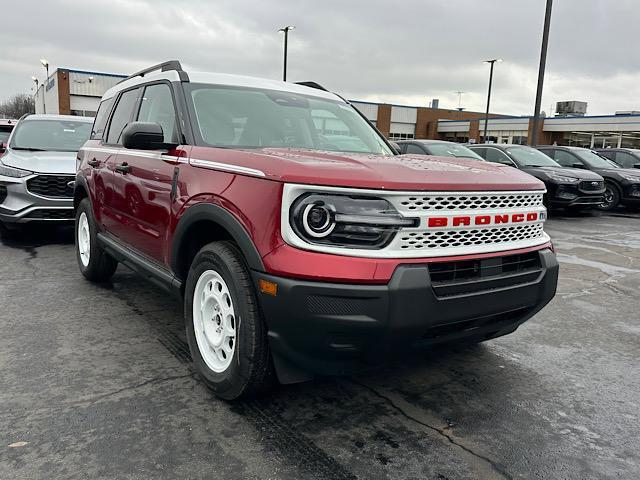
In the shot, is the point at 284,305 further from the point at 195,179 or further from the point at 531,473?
the point at 531,473

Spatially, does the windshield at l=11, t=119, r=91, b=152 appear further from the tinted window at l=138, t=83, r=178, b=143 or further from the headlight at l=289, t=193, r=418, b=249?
the headlight at l=289, t=193, r=418, b=249

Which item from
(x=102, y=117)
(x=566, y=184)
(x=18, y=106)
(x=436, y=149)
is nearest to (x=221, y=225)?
(x=102, y=117)

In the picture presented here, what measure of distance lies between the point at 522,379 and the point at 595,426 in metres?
0.61

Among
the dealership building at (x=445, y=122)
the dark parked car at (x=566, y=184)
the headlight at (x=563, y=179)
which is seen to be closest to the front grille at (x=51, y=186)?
the dark parked car at (x=566, y=184)

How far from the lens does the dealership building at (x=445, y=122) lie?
3725 cm

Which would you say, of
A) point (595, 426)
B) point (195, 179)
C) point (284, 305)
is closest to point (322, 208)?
point (284, 305)

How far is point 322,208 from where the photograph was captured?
2396 mm

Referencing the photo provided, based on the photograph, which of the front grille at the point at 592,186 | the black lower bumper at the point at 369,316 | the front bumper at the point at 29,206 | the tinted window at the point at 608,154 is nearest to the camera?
the black lower bumper at the point at 369,316

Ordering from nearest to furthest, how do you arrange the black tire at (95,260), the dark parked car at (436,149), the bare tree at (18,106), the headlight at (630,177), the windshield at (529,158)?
the black tire at (95,260)
the dark parked car at (436,149)
the windshield at (529,158)
the headlight at (630,177)
the bare tree at (18,106)

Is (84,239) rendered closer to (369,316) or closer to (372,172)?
(372,172)

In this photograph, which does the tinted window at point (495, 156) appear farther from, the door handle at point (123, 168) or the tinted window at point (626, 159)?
the door handle at point (123, 168)

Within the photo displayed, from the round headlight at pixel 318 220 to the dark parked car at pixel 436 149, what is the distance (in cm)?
938

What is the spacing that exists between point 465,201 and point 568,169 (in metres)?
10.9

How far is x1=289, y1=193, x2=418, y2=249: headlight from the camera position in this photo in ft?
7.82
